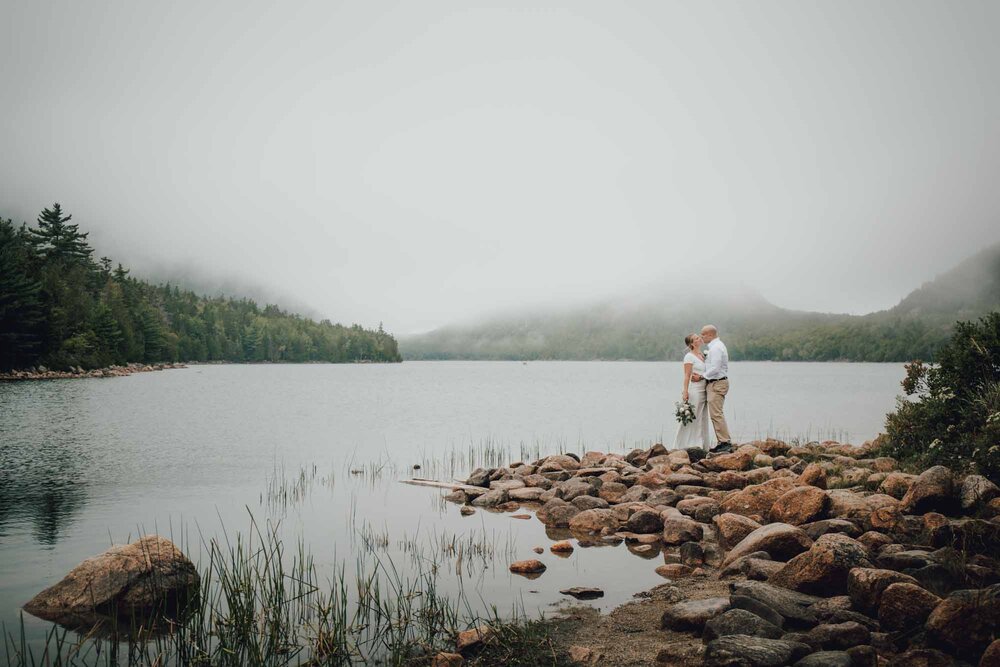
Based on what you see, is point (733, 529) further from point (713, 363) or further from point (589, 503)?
point (713, 363)

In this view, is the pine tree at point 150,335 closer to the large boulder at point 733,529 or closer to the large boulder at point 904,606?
the large boulder at point 733,529

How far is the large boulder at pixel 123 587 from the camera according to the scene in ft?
25.6

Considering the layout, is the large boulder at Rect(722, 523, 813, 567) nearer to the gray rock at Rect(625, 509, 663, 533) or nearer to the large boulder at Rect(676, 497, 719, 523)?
the gray rock at Rect(625, 509, 663, 533)

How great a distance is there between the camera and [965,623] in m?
5.30

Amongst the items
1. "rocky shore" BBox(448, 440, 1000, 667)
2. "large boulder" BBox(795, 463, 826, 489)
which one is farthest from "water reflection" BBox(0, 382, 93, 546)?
"large boulder" BBox(795, 463, 826, 489)

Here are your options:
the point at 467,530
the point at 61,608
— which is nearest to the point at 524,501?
the point at 467,530

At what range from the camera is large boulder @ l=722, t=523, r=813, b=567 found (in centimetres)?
893

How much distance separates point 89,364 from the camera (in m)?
87.2

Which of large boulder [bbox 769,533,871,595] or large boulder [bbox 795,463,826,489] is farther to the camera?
large boulder [bbox 795,463,826,489]

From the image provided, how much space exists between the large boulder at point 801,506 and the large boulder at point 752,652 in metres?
5.56

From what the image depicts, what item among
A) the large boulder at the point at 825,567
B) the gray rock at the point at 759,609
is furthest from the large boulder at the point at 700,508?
the gray rock at the point at 759,609

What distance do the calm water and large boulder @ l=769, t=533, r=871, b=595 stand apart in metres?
2.18

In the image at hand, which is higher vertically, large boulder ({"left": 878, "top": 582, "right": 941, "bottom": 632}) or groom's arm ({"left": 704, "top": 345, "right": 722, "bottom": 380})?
groom's arm ({"left": 704, "top": 345, "right": 722, "bottom": 380})

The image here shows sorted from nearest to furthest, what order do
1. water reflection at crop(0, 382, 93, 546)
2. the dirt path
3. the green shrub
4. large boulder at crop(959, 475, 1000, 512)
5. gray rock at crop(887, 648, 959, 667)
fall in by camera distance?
gray rock at crop(887, 648, 959, 667) → the dirt path → large boulder at crop(959, 475, 1000, 512) → the green shrub → water reflection at crop(0, 382, 93, 546)
